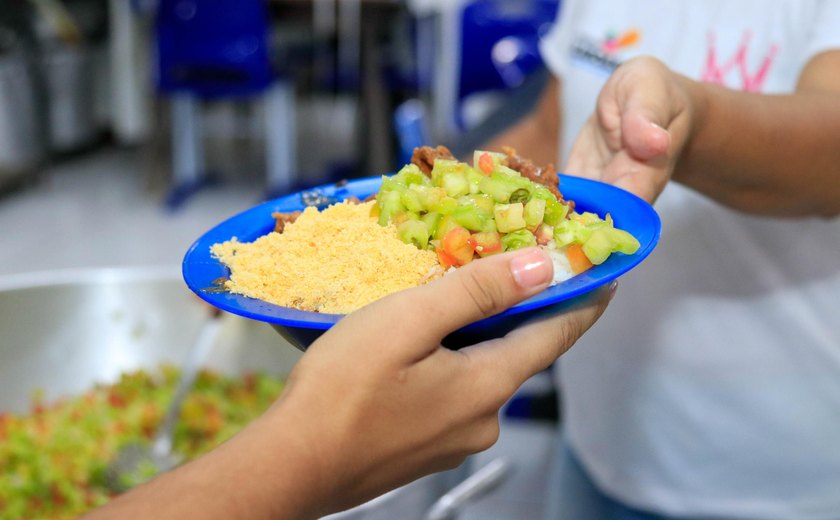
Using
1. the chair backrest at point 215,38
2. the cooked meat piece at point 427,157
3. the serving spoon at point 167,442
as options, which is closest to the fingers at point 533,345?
the cooked meat piece at point 427,157

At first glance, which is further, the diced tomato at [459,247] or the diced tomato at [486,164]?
the diced tomato at [486,164]

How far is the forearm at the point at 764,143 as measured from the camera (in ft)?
2.58

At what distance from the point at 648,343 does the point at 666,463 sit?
18 centimetres

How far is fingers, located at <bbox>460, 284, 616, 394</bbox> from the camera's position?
0.55 meters

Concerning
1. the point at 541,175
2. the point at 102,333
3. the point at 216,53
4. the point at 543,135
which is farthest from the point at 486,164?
the point at 216,53

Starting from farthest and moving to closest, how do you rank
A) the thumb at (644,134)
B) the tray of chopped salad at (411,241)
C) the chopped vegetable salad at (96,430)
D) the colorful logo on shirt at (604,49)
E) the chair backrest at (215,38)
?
the chair backrest at (215,38) < the chopped vegetable salad at (96,430) < the colorful logo on shirt at (604,49) < the thumb at (644,134) < the tray of chopped salad at (411,241)

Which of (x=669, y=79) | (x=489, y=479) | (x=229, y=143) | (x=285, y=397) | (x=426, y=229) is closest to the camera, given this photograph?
(x=285, y=397)

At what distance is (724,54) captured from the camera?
0.98 metres

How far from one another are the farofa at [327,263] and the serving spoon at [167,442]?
663mm

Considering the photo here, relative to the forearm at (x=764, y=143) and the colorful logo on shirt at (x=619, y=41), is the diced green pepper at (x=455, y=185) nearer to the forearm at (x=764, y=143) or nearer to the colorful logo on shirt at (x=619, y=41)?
the forearm at (x=764, y=143)

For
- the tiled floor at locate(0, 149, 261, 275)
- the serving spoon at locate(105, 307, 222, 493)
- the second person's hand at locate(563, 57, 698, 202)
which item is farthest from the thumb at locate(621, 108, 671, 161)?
the tiled floor at locate(0, 149, 261, 275)

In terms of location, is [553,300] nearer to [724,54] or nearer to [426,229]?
[426,229]

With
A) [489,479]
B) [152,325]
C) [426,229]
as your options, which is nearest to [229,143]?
[152,325]

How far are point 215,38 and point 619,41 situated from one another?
10.9 feet
